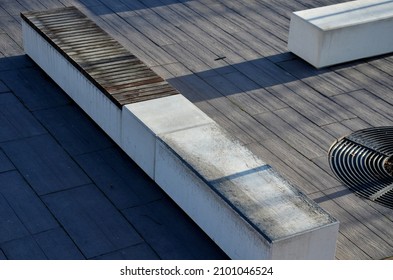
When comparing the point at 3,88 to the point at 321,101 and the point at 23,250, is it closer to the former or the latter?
the point at 23,250

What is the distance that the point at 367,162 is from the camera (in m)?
9.26

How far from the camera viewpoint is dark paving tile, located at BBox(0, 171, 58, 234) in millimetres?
8031

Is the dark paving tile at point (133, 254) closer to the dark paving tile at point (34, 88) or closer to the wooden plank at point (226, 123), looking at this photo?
the wooden plank at point (226, 123)

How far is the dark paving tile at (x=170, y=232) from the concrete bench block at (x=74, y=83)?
1182mm

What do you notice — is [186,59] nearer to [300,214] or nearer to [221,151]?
[221,151]

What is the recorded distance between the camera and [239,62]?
11305mm

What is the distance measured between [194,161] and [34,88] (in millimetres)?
3294

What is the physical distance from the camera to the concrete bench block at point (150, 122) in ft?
28.0

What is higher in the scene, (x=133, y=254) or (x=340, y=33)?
(x=340, y=33)

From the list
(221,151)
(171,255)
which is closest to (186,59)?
(221,151)

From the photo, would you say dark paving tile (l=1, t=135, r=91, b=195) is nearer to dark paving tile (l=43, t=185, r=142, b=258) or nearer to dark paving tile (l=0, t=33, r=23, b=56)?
dark paving tile (l=43, t=185, r=142, b=258)

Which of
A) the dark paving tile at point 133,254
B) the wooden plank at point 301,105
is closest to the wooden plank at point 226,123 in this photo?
the wooden plank at point 301,105

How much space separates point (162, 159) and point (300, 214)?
165 centimetres

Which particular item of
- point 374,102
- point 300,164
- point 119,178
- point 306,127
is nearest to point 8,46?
point 119,178
